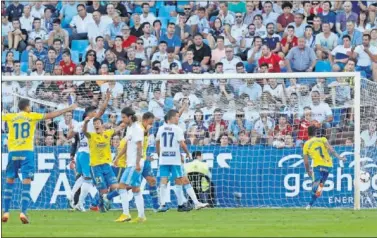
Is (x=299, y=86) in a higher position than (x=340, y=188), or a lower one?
higher

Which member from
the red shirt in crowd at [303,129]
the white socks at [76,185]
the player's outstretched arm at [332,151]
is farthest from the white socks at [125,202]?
the red shirt in crowd at [303,129]

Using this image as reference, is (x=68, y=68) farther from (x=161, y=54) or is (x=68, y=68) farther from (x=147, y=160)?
(x=147, y=160)

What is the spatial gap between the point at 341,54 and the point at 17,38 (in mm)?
8701

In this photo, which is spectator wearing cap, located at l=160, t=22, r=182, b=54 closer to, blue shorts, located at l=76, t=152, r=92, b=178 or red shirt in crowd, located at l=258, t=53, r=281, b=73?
red shirt in crowd, located at l=258, t=53, r=281, b=73

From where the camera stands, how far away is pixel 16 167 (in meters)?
22.9

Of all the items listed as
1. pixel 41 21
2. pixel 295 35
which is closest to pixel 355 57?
pixel 295 35

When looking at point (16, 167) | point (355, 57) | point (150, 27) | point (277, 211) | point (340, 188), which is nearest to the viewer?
point (16, 167)

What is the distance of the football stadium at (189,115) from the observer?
79.9 ft

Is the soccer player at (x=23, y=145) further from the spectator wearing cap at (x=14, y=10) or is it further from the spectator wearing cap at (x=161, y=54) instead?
the spectator wearing cap at (x=14, y=10)

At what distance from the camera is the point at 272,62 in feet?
104

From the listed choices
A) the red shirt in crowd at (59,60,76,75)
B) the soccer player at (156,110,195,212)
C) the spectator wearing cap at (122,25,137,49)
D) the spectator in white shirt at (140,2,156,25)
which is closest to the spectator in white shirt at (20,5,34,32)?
the red shirt in crowd at (59,60,76,75)

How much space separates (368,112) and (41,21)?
10107 millimetres

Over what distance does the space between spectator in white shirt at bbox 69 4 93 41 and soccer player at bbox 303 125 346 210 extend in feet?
28.0

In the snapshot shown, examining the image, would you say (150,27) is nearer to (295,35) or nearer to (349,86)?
(295,35)
